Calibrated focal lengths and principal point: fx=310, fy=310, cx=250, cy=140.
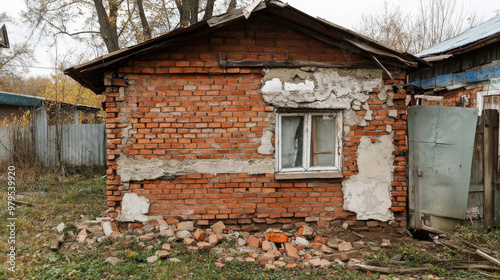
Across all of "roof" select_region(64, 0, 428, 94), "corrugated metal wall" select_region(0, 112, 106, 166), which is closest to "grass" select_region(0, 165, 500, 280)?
"roof" select_region(64, 0, 428, 94)

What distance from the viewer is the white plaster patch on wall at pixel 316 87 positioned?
15.7 feet

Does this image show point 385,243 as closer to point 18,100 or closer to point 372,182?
point 372,182

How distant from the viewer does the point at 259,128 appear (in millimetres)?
4809

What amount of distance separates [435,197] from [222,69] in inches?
157

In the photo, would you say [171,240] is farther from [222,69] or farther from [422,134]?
[422,134]

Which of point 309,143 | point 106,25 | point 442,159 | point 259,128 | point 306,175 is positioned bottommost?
point 306,175

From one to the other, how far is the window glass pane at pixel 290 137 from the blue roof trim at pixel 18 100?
34.4 feet

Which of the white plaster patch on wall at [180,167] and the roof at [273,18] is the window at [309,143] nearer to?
the white plaster patch on wall at [180,167]

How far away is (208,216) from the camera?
484 cm

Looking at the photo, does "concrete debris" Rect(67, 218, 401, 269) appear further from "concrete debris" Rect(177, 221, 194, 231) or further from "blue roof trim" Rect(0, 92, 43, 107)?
"blue roof trim" Rect(0, 92, 43, 107)

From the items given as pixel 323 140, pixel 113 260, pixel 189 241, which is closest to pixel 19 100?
pixel 113 260

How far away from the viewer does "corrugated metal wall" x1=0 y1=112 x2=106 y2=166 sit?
1003 cm

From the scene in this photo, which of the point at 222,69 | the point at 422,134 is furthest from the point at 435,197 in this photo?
the point at 222,69

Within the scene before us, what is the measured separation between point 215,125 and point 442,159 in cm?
369
